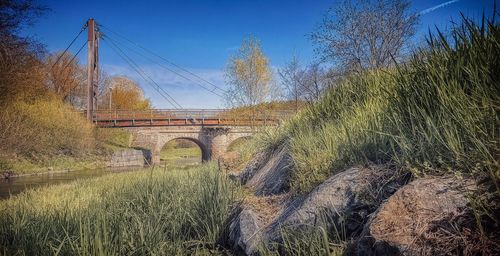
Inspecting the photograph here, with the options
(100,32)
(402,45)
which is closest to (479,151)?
(402,45)

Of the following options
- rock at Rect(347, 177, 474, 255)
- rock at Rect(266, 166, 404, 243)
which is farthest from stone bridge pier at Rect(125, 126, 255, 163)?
rock at Rect(347, 177, 474, 255)

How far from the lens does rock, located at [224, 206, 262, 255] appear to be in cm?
295

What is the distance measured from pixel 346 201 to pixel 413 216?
84cm

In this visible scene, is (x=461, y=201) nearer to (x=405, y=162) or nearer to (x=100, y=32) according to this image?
(x=405, y=162)

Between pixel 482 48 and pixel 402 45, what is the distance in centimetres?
1410

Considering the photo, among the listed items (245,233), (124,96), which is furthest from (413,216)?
(124,96)

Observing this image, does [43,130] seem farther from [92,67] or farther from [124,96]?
[124,96]

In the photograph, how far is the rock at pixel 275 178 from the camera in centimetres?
423

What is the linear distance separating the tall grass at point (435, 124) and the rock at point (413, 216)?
18cm

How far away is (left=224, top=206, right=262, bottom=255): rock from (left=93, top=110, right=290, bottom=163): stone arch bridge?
2919cm

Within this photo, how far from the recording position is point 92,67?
33.6 meters

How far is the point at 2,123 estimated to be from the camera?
1692cm

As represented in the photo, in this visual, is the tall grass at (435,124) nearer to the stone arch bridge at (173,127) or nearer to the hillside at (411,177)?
the hillside at (411,177)

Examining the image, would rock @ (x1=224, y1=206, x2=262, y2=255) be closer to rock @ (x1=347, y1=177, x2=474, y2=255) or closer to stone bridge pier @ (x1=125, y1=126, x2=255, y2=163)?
rock @ (x1=347, y1=177, x2=474, y2=255)
